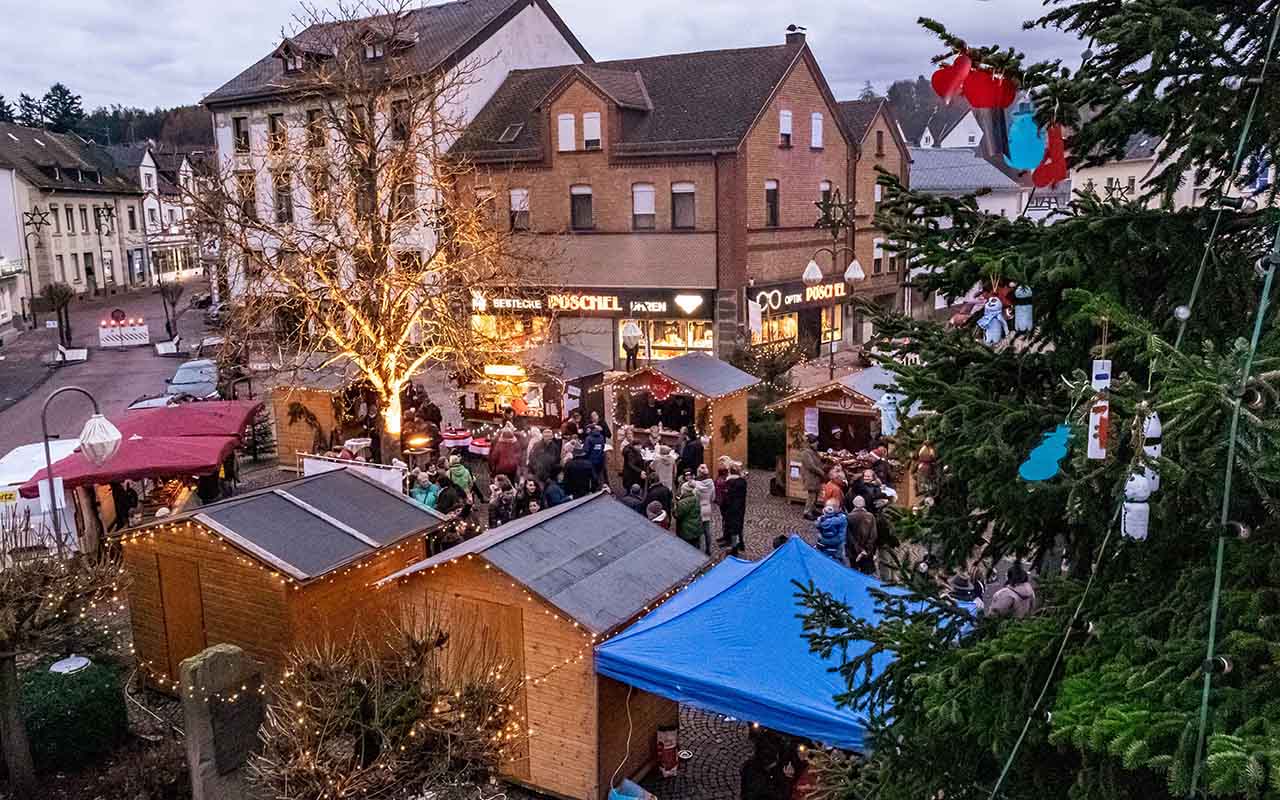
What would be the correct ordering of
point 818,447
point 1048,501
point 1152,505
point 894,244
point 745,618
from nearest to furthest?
point 1152,505, point 1048,501, point 894,244, point 745,618, point 818,447

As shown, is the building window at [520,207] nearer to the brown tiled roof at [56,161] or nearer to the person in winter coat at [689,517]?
the person in winter coat at [689,517]

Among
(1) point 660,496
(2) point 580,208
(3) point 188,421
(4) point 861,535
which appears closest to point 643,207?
(2) point 580,208

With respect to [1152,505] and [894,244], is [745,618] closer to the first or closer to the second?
[894,244]

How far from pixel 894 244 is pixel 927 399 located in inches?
38.5

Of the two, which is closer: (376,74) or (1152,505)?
(1152,505)

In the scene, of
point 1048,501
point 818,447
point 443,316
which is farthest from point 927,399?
point 443,316

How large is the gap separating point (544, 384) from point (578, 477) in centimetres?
643

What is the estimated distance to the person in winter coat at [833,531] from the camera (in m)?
13.6

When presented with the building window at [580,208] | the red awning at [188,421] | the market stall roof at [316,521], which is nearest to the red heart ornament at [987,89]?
the market stall roof at [316,521]

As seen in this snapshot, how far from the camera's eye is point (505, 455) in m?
18.7

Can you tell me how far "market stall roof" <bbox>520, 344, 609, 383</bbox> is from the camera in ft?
76.1

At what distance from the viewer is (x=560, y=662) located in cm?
945

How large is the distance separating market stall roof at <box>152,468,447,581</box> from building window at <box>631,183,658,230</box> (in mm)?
21332

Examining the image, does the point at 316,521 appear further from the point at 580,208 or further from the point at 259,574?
the point at 580,208
